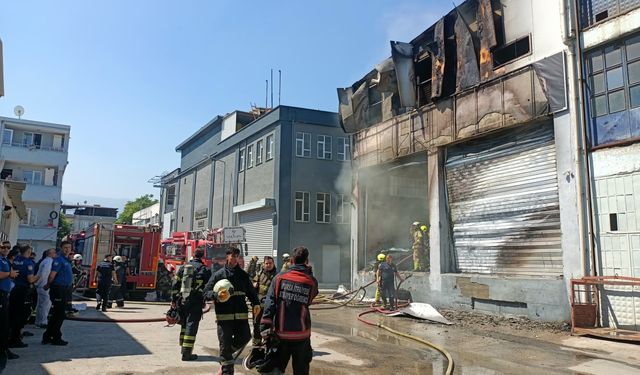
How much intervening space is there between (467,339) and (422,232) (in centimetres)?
674

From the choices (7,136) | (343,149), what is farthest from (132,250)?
(7,136)

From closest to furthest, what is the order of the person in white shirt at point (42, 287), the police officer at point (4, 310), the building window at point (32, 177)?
the police officer at point (4, 310), the person in white shirt at point (42, 287), the building window at point (32, 177)

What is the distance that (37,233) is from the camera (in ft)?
121

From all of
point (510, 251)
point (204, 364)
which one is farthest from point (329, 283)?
point (204, 364)

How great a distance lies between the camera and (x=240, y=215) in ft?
103

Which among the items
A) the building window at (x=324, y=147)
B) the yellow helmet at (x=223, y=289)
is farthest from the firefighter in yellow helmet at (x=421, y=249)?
the building window at (x=324, y=147)

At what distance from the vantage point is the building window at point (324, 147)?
2822cm

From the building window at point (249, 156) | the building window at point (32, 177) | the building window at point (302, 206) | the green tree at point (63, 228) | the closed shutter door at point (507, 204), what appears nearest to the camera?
the closed shutter door at point (507, 204)

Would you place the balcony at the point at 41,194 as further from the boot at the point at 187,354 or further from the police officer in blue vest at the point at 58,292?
the boot at the point at 187,354

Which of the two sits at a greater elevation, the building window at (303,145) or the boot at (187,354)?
the building window at (303,145)

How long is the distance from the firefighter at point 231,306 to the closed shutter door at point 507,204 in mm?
8597

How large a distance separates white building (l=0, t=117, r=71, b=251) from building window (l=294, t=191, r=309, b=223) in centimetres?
2204

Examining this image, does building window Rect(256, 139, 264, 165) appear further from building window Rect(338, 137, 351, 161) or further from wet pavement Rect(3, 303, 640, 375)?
wet pavement Rect(3, 303, 640, 375)

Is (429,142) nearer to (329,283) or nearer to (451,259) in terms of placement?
(451,259)
